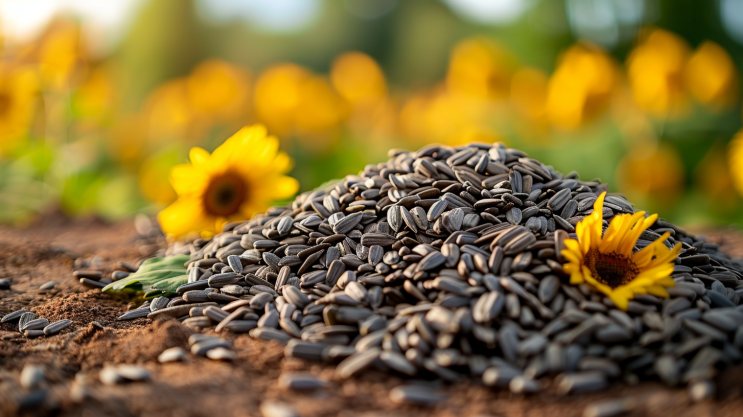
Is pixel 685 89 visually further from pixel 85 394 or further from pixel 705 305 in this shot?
pixel 85 394

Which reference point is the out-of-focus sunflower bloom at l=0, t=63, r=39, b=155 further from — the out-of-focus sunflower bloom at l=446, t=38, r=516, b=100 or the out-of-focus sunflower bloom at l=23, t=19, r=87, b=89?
the out-of-focus sunflower bloom at l=446, t=38, r=516, b=100

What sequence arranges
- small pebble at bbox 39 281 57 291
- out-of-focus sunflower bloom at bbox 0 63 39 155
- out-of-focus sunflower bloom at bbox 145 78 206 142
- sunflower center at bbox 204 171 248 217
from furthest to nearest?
out-of-focus sunflower bloom at bbox 145 78 206 142 < out-of-focus sunflower bloom at bbox 0 63 39 155 < sunflower center at bbox 204 171 248 217 < small pebble at bbox 39 281 57 291

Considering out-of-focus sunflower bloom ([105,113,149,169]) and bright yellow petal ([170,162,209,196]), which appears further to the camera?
out-of-focus sunflower bloom ([105,113,149,169])

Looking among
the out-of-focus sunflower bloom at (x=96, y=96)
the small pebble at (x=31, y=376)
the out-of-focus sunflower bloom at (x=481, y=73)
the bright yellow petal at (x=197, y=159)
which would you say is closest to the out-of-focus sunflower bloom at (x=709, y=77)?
the out-of-focus sunflower bloom at (x=481, y=73)

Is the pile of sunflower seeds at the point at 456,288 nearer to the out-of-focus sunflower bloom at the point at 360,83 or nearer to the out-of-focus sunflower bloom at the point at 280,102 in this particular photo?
the out-of-focus sunflower bloom at the point at 280,102

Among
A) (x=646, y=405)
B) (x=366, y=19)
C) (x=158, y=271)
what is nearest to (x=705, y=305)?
(x=646, y=405)

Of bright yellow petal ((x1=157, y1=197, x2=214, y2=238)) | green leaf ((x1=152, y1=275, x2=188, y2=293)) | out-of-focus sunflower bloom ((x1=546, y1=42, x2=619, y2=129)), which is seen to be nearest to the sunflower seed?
green leaf ((x1=152, y1=275, x2=188, y2=293))
